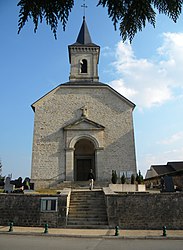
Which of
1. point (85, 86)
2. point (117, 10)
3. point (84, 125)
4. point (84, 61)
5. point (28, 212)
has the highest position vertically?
point (84, 61)

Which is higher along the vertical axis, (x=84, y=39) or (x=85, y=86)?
(x=84, y=39)

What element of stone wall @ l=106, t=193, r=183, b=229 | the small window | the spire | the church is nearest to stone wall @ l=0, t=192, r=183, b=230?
stone wall @ l=106, t=193, r=183, b=229

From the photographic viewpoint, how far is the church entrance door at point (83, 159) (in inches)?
934

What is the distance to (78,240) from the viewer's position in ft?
28.5

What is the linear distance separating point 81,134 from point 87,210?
1083cm

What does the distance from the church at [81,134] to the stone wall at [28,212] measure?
8.93m

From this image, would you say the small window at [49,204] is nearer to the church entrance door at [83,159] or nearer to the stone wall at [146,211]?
the stone wall at [146,211]

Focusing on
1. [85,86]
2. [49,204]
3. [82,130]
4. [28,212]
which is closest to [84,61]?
[85,86]

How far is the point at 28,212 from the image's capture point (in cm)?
1198

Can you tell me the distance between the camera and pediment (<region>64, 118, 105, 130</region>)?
75.0 feet

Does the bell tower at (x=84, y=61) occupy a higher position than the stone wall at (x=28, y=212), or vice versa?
the bell tower at (x=84, y=61)

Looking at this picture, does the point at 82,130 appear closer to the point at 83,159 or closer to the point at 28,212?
the point at 83,159

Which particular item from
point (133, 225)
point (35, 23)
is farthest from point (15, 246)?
point (35, 23)

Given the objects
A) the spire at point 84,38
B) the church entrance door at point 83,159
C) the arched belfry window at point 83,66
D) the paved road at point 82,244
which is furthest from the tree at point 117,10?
the spire at point 84,38
